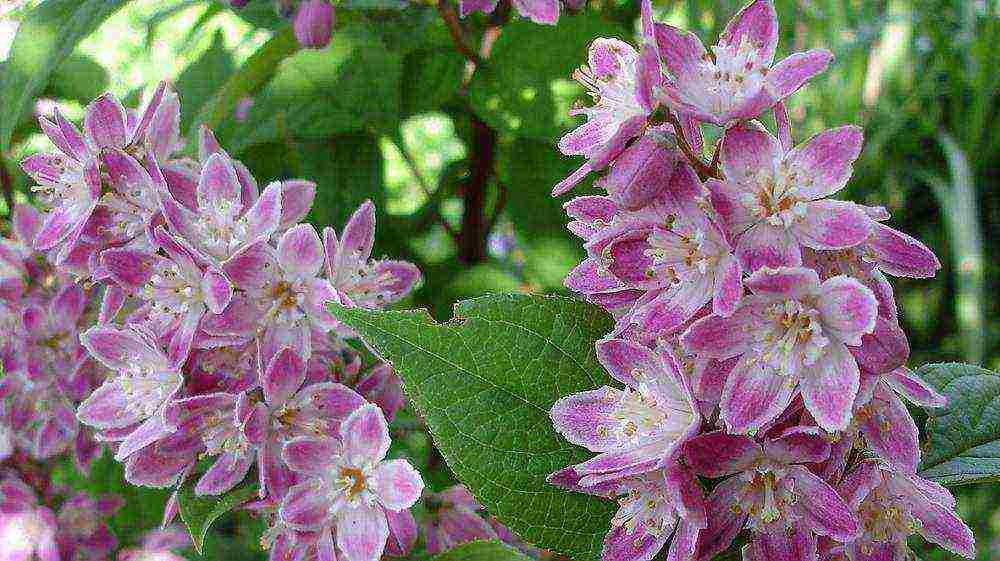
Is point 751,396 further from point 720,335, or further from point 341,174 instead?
point 341,174

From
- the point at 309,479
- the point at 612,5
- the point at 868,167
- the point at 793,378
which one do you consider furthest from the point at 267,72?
the point at 868,167

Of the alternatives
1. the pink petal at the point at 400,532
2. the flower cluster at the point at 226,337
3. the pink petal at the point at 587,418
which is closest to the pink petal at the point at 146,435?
the flower cluster at the point at 226,337

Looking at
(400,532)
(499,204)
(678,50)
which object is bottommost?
(499,204)

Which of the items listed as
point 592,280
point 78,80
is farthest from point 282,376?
point 78,80

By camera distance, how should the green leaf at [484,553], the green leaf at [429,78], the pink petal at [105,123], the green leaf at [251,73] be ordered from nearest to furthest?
the green leaf at [484,553] < the pink petal at [105,123] < the green leaf at [251,73] < the green leaf at [429,78]

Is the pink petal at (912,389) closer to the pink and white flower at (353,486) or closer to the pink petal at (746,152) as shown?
the pink petal at (746,152)

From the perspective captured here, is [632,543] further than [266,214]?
No
